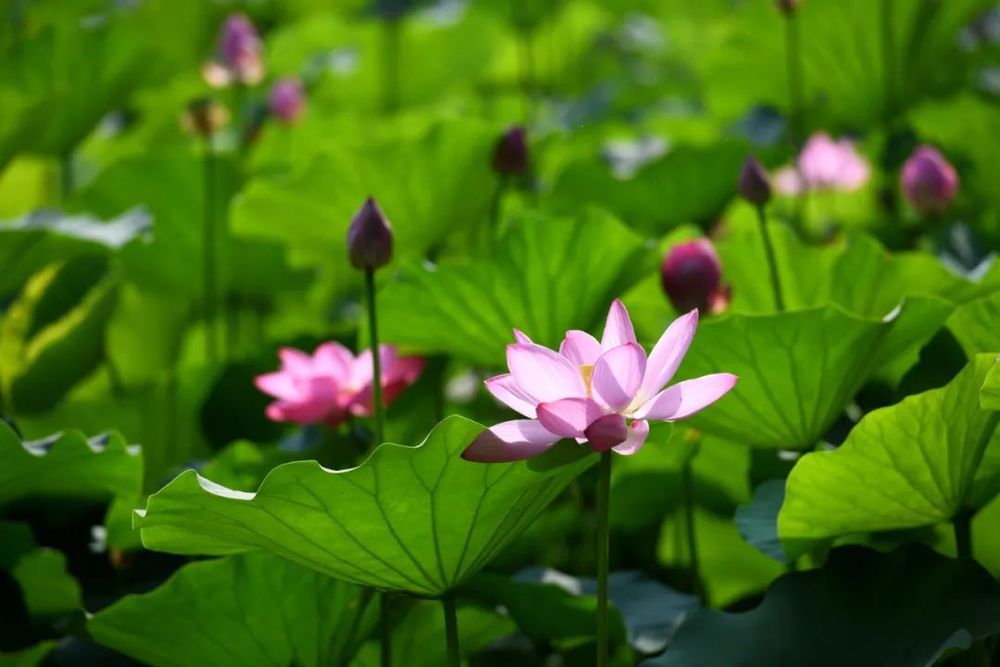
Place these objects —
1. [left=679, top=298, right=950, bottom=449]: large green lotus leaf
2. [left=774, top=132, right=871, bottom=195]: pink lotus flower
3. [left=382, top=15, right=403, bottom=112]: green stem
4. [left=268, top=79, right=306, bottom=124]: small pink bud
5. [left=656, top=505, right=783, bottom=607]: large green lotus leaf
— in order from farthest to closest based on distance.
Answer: [left=382, top=15, right=403, bottom=112]: green stem
[left=268, top=79, right=306, bottom=124]: small pink bud
[left=774, top=132, right=871, bottom=195]: pink lotus flower
[left=656, top=505, right=783, bottom=607]: large green lotus leaf
[left=679, top=298, right=950, bottom=449]: large green lotus leaf

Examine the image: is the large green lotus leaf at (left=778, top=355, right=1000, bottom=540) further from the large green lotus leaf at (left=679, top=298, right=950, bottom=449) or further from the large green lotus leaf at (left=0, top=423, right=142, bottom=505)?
the large green lotus leaf at (left=0, top=423, right=142, bottom=505)

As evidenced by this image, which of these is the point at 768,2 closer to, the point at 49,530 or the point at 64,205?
the point at 64,205

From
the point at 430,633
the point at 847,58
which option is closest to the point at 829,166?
the point at 847,58

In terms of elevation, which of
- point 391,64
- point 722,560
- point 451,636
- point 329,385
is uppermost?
point 391,64

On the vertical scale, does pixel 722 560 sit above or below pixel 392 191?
below

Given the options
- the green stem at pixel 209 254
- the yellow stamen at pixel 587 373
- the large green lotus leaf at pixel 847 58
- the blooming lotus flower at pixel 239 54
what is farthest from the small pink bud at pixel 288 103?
the yellow stamen at pixel 587 373

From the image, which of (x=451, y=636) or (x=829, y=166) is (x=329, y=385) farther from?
(x=829, y=166)

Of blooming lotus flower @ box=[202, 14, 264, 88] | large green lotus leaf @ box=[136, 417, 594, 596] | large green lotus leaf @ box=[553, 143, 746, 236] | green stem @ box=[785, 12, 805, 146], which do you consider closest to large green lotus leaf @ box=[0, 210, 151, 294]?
blooming lotus flower @ box=[202, 14, 264, 88]

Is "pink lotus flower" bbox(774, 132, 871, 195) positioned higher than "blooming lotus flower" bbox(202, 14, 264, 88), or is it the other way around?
"blooming lotus flower" bbox(202, 14, 264, 88)
